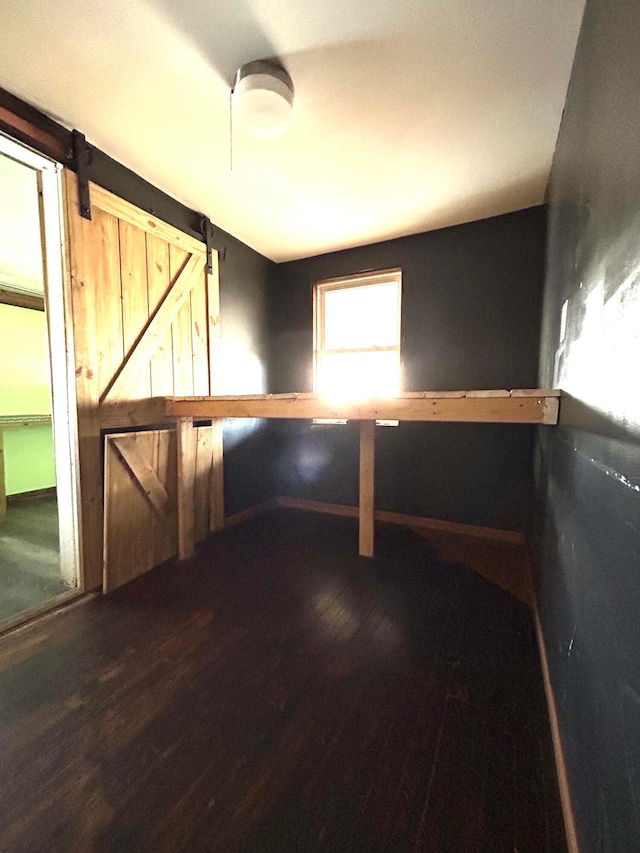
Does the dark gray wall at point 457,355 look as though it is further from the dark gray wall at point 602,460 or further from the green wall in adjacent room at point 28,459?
the green wall in adjacent room at point 28,459

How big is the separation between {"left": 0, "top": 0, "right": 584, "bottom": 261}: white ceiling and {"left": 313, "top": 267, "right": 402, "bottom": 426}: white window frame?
716mm

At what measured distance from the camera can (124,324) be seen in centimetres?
205

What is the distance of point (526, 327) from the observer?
101 inches

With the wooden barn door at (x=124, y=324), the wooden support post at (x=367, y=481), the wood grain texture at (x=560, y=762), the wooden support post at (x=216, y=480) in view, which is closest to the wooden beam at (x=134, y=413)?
the wooden barn door at (x=124, y=324)

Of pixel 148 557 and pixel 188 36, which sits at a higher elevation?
pixel 188 36

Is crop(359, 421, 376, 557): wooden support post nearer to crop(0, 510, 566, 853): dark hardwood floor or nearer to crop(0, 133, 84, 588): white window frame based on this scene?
crop(0, 510, 566, 853): dark hardwood floor

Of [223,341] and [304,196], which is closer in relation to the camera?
[304,196]

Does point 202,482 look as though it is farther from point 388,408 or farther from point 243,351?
point 388,408

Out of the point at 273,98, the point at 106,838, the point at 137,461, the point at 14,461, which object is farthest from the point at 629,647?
the point at 14,461

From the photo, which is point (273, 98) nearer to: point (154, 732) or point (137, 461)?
point (137, 461)

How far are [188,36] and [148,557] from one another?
8.49 ft

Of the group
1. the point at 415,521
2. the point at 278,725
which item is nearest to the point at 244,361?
the point at 415,521

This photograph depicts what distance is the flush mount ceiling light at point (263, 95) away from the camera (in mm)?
1397

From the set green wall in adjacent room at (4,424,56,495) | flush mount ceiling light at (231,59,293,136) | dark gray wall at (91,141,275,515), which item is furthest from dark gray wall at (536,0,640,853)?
green wall in adjacent room at (4,424,56,495)
